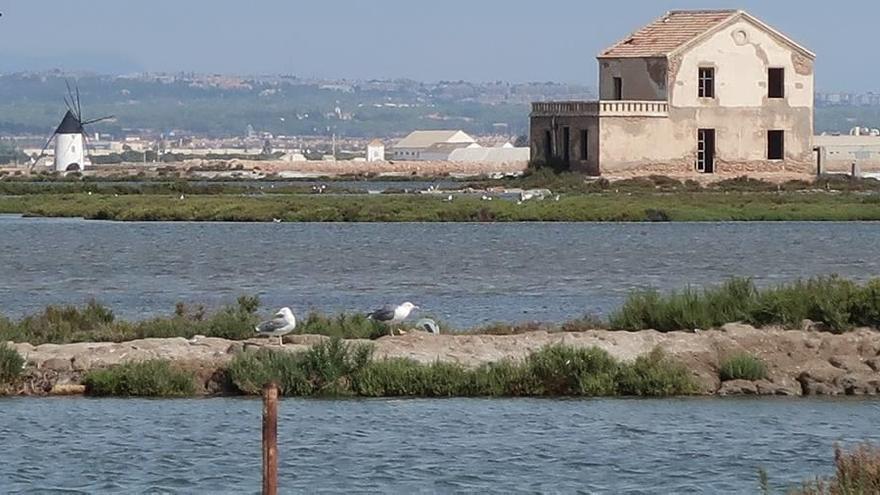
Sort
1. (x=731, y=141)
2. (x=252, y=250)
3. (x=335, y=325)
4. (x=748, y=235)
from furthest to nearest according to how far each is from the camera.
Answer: (x=731, y=141) < (x=748, y=235) < (x=252, y=250) < (x=335, y=325)

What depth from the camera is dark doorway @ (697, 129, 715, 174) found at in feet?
211

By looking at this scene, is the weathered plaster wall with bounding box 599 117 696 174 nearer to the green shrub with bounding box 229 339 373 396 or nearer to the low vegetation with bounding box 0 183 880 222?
the low vegetation with bounding box 0 183 880 222

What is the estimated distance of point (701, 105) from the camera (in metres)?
63.9

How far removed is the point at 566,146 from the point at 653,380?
45772mm

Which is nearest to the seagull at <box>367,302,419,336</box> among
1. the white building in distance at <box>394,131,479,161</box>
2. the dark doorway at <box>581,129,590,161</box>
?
the dark doorway at <box>581,129,590,161</box>

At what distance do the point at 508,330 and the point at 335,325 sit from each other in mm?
1969

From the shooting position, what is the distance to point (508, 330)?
2364 cm

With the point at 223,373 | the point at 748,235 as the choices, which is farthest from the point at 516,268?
the point at 223,373

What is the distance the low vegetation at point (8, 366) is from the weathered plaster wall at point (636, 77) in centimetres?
4419

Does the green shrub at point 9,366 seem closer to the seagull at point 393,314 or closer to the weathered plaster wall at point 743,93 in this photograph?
the seagull at point 393,314

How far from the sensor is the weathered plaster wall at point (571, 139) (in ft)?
209

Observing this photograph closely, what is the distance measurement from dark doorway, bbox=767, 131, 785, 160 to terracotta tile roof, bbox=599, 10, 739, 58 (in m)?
3.90

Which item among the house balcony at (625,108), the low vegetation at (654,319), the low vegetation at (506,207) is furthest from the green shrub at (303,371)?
the house balcony at (625,108)

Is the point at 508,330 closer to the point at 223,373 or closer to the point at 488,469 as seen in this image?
the point at 223,373
